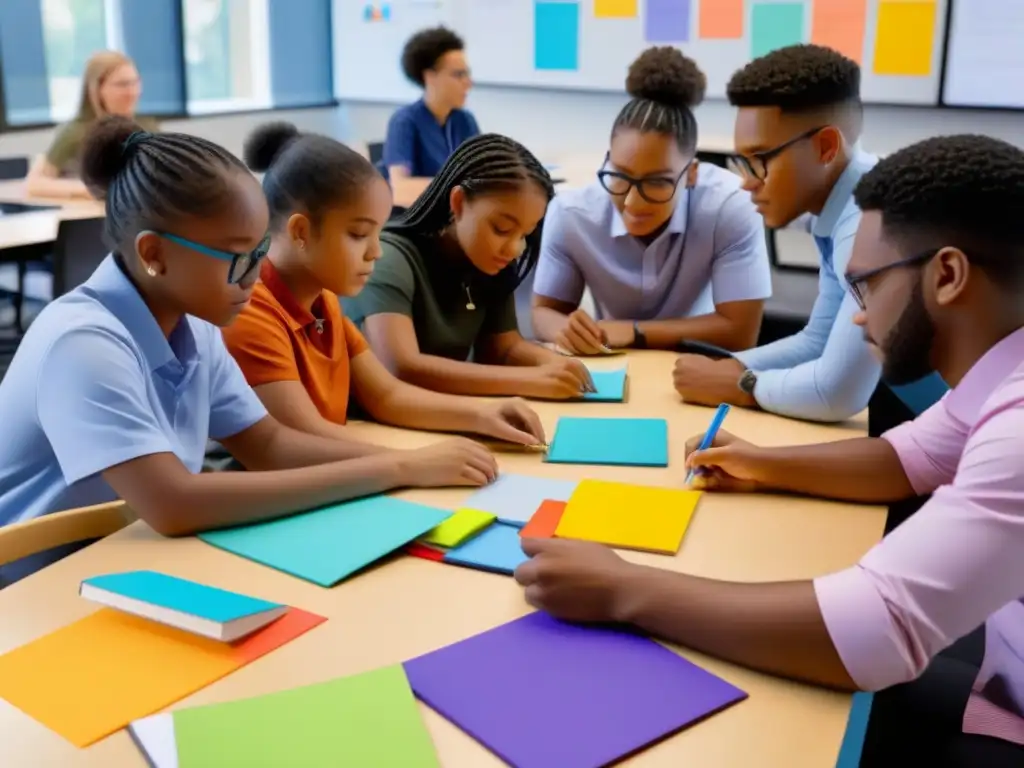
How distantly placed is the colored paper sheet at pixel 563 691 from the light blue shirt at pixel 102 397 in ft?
1.73

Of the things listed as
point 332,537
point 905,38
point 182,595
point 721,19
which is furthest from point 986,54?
point 182,595

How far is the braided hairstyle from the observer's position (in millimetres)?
1994

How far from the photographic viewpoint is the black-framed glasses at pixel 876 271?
109 centimetres

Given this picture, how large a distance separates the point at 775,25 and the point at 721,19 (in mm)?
301

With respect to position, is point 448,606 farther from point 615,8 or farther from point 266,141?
point 615,8

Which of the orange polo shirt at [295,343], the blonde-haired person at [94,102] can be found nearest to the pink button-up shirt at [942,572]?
the orange polo shirt at [295,343]

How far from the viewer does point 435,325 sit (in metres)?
2.14

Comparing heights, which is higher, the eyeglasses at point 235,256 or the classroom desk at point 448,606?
the eyeglasses at point 235,256

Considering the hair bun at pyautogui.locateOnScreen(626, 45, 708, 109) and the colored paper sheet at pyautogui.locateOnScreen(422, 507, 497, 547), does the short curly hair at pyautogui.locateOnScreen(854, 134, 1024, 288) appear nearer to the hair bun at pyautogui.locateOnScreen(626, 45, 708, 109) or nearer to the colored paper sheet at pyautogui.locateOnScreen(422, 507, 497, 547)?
the colored paper sheet at pyautogui.locateOnScreen(422, 507, 497, 547)

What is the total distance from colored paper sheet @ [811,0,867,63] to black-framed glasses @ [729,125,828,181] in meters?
3.23

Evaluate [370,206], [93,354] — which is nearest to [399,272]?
[370,206]

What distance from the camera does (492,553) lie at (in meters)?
1.21

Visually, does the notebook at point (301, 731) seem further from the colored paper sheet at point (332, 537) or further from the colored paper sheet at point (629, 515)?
the colored paper sheet at point (629, 515)

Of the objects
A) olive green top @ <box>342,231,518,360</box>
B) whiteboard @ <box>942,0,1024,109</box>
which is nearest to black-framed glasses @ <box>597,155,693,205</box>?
olive green top @ <box>342,231,518,360</box>
